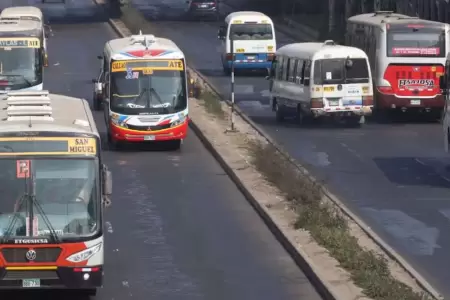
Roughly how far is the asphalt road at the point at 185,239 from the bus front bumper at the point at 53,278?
1184 millimetres

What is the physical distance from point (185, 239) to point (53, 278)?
5253 millimetres

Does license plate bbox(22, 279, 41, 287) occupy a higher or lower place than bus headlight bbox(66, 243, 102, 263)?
lower

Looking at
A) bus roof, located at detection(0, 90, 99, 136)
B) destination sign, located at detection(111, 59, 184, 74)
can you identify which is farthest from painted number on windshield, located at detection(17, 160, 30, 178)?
destination sign, located at detection(111, 59, 184, 74)

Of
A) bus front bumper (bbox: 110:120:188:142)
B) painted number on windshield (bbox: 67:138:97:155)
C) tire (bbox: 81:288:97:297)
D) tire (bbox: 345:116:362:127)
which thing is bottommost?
tire (bbox: 345:116:362:127)

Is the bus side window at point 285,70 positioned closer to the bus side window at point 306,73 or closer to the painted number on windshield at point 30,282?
the bus side window at point 306,73

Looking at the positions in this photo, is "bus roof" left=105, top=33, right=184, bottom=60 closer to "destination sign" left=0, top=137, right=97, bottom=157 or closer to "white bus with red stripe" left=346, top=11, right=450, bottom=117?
"white bus with red stripe" left=346, top=11, right=450, bottom=117

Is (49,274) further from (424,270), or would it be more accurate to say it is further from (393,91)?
(393,91)

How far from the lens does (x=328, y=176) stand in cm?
2617

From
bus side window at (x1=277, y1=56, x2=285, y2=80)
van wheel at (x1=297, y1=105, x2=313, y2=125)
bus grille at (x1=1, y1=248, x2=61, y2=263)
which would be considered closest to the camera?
bus grille at (x1=1, y1=248, x2=61, y2=263)

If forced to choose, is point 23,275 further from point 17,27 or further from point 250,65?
point 250,65

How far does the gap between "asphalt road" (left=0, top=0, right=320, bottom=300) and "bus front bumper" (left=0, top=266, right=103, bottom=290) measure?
1.18 m

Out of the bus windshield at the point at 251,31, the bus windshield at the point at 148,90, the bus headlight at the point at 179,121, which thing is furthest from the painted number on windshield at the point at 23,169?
the bus windshield at the point at 251,31

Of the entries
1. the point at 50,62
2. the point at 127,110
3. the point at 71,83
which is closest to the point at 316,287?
the point at 127,110

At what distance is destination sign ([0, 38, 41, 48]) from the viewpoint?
34.9 meters
